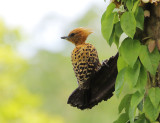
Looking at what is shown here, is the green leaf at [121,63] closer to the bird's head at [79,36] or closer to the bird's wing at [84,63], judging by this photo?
the bird's wing at [84,63]

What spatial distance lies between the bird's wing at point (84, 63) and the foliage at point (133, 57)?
659 mm

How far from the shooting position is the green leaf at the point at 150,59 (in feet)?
9.06

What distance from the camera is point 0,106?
11.0 m

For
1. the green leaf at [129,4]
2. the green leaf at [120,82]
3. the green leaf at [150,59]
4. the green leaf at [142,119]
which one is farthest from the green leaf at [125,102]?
the green leaf at [129,4]

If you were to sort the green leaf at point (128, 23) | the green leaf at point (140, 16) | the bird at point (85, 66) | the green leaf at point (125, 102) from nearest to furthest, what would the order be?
1. the green leaf at point (128, 23)
2. the green leaf at point (140, 16)
3. the green leaf at point (125, 102)
4. the bird at point (85, 66)

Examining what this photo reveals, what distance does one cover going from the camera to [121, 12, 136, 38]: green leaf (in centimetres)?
274

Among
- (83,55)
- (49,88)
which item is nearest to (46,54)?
(49,88)

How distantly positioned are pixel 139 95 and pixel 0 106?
338 inches

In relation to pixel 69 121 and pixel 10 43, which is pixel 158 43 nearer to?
pixel 10 43

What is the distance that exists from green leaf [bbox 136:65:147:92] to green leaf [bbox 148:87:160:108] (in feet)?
0.23

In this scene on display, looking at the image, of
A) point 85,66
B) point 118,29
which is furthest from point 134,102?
point 85,66

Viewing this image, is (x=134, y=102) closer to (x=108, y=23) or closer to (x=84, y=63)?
(x=108, y=23)

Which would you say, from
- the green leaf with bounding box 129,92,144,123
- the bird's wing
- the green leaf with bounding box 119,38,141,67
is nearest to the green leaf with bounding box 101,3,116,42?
the green leaf with bounding box 119,38,141,67

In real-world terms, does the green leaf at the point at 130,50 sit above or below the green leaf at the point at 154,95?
above
